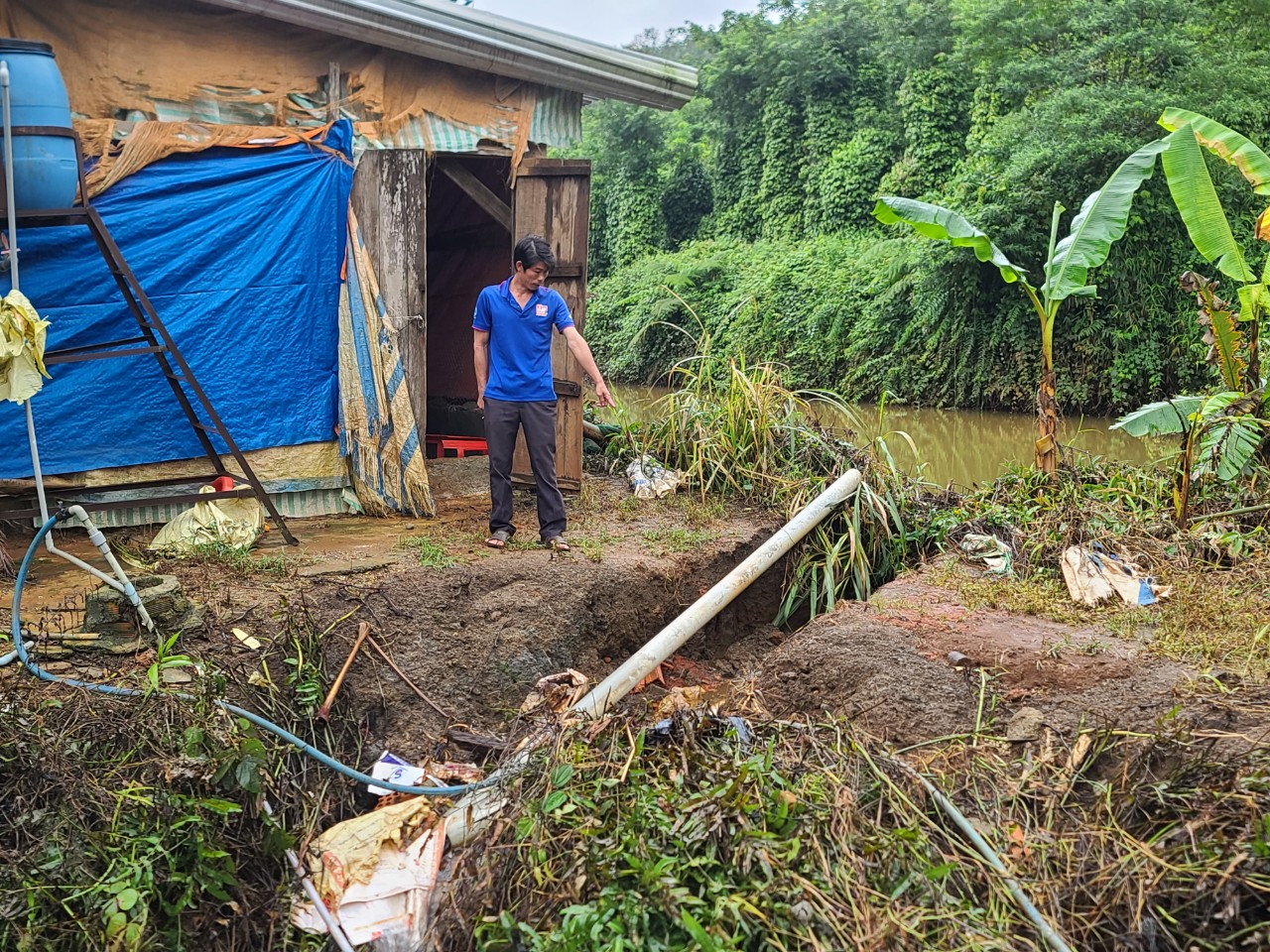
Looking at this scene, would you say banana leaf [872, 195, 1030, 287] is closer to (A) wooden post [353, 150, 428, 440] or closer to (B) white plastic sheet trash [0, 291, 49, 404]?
(A) wooden post [353, 150, 428, 440]

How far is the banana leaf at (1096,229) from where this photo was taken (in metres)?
7.27

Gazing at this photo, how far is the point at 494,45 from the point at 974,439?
8797mm

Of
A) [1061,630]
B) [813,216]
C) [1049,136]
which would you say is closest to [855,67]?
[813,216]

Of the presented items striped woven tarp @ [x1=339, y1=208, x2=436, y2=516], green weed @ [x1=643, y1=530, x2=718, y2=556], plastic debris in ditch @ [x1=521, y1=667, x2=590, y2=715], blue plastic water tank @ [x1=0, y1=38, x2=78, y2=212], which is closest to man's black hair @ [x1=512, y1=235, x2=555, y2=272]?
striped woven tarp @ [x1=339, y1=208, x2=436, y2=516]

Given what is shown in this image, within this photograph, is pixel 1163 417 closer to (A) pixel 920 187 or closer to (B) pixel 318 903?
(B) pixel 318 903

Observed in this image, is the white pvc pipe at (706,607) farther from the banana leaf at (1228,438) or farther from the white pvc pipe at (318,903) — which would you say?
the banana leaf at (1228,438)

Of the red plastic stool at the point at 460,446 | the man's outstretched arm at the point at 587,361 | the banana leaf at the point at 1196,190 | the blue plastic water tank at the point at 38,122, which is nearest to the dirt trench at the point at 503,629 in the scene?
the man's outstretched arm at the point at 587,361

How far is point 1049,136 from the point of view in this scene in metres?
14.3

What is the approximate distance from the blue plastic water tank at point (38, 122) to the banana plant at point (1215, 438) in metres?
6.07

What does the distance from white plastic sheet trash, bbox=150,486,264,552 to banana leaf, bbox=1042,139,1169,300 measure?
203 inches

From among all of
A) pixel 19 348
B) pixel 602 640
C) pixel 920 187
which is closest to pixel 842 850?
pixel 602 640

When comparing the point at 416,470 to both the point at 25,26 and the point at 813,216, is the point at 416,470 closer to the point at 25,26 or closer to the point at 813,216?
the point at 25,26

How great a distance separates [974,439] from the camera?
13625 millimetres

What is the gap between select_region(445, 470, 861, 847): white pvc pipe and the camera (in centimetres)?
368
